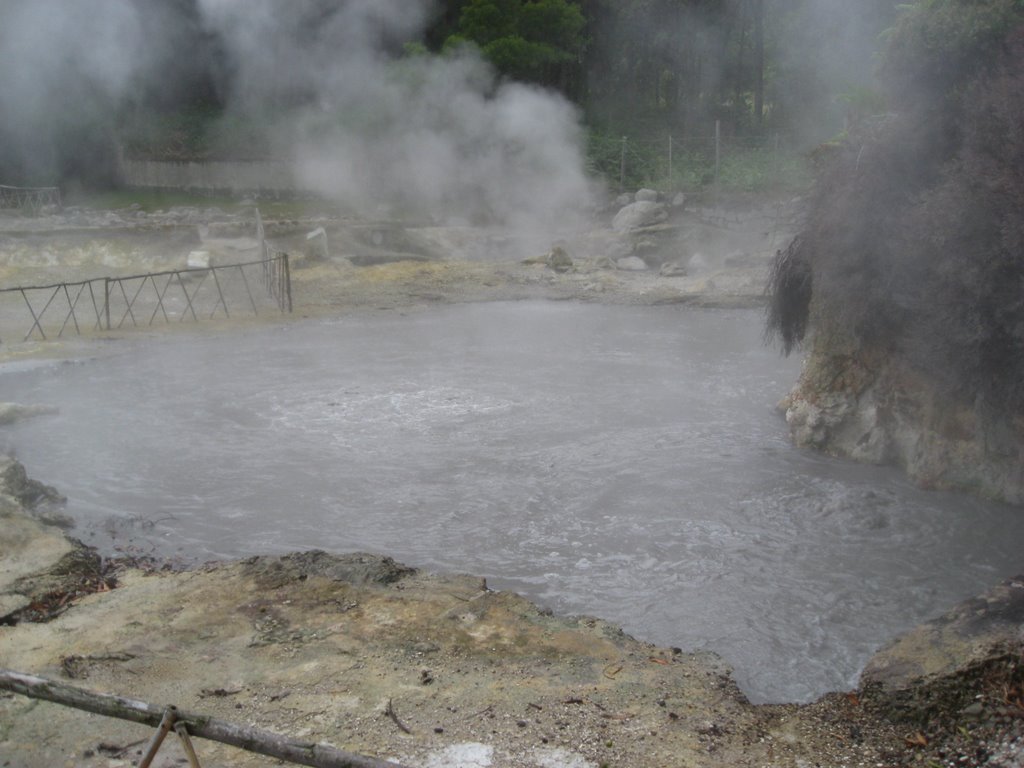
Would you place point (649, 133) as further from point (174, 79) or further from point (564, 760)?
point (564, 760)

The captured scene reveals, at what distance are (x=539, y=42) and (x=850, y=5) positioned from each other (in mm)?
8611

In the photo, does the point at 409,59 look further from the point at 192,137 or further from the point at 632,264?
the point at 632,264

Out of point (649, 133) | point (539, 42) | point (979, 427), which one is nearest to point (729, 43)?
point (649, 133)

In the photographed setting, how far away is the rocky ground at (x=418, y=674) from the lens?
415 centimetres

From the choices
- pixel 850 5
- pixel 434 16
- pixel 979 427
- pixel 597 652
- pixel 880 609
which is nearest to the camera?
pixel 597 652

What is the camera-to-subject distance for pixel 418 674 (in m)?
4.80

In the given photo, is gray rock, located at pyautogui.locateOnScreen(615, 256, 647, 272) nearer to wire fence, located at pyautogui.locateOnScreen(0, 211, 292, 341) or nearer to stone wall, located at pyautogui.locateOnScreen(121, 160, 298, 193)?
wire fence, located at pyautogui.locateOnScreen(0, 211, 292, 341)

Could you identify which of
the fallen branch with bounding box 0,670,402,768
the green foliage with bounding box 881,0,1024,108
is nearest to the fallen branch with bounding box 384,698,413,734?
the fallen branch with bounding box 0,670,402,768

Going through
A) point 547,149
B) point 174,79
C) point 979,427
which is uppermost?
point 174,79

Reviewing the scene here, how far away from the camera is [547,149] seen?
26344 millimetres

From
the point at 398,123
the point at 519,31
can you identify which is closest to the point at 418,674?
the point at 398,123

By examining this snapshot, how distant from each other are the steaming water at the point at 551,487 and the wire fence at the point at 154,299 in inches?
98.5

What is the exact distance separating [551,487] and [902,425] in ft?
11.2

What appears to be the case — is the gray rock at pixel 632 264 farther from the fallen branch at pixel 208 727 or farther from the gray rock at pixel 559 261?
the fallen branch at pixel 208 727
